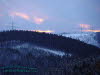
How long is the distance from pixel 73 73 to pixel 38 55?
6.07 meters

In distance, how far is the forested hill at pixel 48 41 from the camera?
24.4 m

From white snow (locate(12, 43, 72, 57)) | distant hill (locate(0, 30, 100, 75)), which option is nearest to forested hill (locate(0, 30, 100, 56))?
distant hill (locate(0, 30, 100, 75))

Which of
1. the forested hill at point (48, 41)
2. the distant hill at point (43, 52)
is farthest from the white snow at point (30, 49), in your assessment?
the forested hill at point (48, 41)

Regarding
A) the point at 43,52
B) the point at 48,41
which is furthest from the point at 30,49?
the point at 48,41

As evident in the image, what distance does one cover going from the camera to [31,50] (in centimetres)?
2117

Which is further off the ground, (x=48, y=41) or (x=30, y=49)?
(x=48, y=41)

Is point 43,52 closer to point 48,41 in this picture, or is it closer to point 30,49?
point 30,49

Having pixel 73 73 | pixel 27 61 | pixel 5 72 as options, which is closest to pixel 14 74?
pixel 5 72

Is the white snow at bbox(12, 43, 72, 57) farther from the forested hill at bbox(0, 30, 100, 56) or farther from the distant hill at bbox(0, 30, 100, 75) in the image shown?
the forested hill at bbox(0, 30, 100, 56)

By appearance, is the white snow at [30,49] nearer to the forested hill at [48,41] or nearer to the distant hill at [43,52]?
the distant hill at [43,52]

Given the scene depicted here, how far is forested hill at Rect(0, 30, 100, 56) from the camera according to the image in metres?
24.4

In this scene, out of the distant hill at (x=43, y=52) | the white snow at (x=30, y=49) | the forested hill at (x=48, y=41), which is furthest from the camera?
the forested hill at (x=48, y=41)

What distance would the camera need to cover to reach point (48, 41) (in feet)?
83.5

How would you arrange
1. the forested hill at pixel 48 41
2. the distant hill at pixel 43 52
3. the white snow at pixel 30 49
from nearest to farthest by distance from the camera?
the distant hill at pixel 43 52 → the white snow at pixel 30 49 → the forested hill at pixel 48 41
